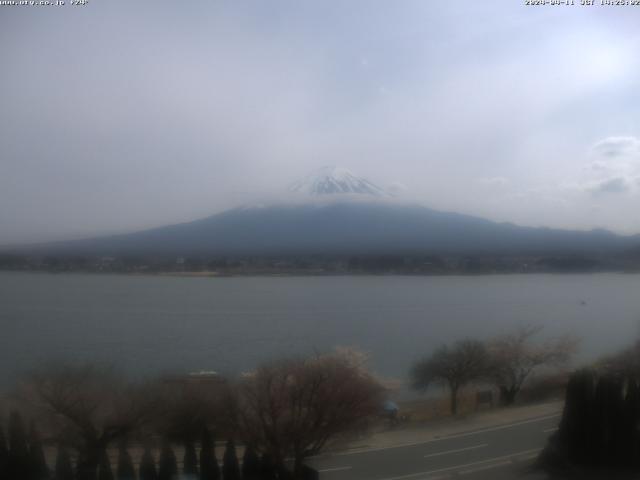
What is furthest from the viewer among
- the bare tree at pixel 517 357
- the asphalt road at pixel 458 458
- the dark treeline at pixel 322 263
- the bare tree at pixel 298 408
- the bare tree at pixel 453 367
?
the bare tree at pixel 517 357

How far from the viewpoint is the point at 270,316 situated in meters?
4.54

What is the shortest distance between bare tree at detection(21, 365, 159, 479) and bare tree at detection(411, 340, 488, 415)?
6.62 feet

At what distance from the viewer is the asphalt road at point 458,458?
410 centimetres

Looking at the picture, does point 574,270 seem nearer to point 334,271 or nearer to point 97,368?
point 334,271

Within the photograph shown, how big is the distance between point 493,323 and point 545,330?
22.0 inches

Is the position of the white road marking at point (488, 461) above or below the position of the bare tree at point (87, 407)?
below

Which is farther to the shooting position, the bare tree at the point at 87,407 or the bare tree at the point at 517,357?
the bare tree at the point at 517,357

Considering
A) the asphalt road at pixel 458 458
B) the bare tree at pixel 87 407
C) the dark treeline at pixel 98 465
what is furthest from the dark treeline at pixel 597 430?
the bare tree at pixel 87 407

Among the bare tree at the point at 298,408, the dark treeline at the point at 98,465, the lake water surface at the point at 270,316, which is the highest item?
the lake water surface at the point at 270,316

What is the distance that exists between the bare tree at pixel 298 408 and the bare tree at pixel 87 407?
686mm

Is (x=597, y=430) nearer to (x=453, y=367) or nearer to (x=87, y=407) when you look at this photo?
(x=453, y=367)

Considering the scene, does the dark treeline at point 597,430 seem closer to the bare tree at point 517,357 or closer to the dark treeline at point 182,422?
the bare tree at point 517,357

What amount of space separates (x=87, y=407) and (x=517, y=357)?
11.2 ft

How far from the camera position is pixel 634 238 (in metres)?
5.39
